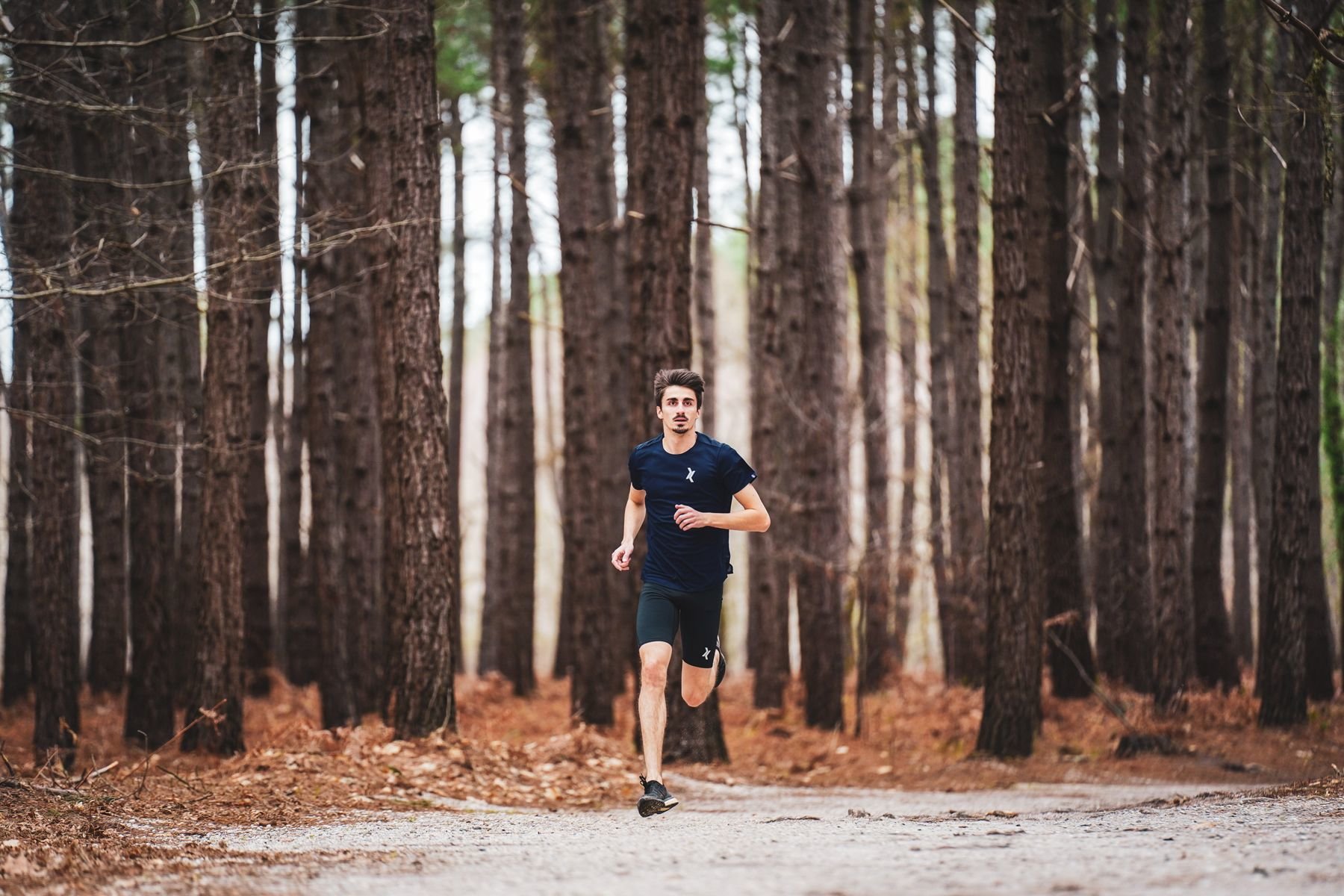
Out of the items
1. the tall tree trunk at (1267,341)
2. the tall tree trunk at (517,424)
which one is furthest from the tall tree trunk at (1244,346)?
the tall tree trunk at (517,424)

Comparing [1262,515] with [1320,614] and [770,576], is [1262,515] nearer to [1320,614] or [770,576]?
[1320,614]

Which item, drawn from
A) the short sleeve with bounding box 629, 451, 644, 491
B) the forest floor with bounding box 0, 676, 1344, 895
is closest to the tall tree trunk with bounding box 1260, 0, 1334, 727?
the forest floor with bounding box 0, 676, 1344, 895

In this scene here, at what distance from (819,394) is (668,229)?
4385 mm

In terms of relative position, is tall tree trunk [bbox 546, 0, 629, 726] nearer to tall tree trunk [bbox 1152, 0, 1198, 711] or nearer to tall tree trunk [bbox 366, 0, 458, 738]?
tall tree trunk [bbox 366, 0, 458, 738]

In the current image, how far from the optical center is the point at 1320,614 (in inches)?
611

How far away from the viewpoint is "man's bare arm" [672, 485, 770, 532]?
697 cm

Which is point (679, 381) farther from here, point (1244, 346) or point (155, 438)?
point (1244, 346)

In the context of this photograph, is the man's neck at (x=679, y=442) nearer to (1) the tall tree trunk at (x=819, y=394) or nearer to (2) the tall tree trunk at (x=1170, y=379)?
(1) the tall tree trunk at (x=819, y=394)

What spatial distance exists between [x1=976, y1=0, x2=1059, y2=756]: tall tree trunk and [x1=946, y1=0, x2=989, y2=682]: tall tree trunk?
13.3 ft

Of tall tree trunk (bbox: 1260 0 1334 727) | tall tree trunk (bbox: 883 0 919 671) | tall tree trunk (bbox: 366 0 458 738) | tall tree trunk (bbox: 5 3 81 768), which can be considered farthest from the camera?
tall tree trunk (bbox: 883 0 919 671)

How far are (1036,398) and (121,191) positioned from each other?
32.8 feet

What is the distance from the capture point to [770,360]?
15695mm

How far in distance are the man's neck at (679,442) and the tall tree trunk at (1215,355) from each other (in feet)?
32.4

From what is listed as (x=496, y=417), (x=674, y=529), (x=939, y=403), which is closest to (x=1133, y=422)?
(x=939, y=403)
